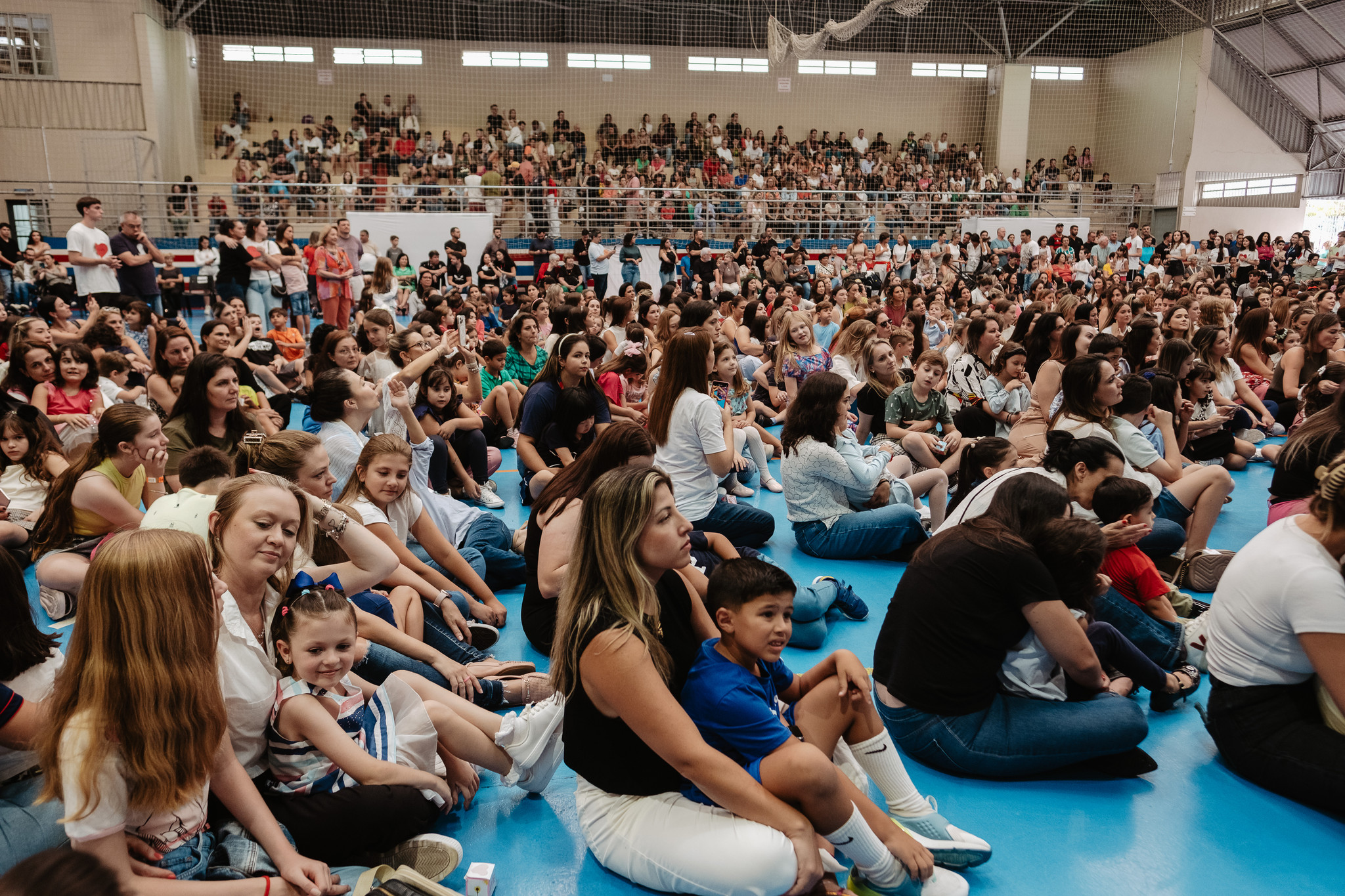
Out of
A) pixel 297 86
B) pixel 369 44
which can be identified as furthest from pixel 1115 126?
pixel 297 86

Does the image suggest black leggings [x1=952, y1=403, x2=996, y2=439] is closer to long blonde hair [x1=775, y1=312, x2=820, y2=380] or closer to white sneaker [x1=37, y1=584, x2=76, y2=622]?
long blonde hair [x1=775, y1=312, x2=820, y2=380]

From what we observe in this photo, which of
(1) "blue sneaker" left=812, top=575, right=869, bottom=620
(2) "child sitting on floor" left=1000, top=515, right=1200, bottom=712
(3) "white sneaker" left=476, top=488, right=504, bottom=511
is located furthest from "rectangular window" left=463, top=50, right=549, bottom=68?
(2) "child sitting on floor" left=1000, top=515, right=1200, bottom=712

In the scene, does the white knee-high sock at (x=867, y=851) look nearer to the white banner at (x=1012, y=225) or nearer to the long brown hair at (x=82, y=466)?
the long brown hair at (x=82, y=466)

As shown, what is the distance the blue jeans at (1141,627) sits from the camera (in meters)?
3.22

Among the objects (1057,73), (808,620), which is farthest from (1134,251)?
(808,620)

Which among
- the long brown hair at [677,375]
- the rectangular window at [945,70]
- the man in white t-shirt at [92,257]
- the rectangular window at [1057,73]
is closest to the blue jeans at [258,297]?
the man in white t-shirt at [92,257]

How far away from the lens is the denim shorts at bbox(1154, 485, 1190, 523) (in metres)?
4.38

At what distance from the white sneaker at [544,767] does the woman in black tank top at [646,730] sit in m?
0.27

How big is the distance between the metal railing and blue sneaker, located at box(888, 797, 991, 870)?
15031 millimetres

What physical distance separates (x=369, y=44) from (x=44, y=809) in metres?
22.2

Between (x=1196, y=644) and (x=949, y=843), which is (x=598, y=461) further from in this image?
(x=1196, y=644)

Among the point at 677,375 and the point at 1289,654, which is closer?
the point at 1289,654

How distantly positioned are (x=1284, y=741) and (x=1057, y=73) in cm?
2490

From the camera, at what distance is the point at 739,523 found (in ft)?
15.4
